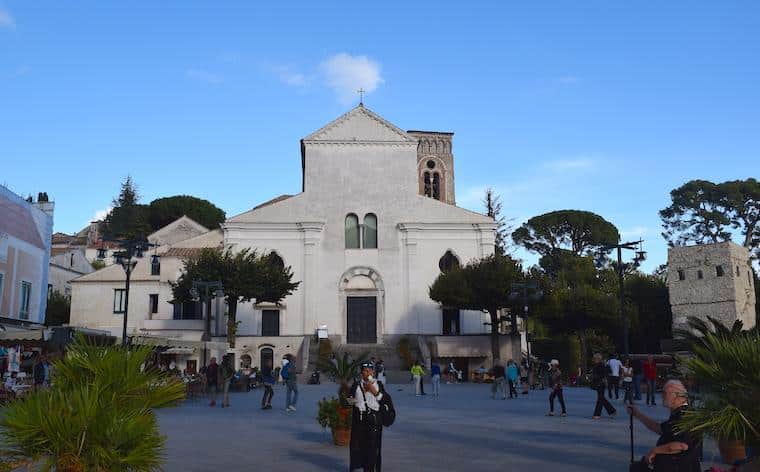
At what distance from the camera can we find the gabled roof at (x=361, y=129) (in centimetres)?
4641

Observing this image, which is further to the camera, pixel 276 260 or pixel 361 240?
pixel 361 240

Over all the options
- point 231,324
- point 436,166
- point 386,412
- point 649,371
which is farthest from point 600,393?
point 436,166

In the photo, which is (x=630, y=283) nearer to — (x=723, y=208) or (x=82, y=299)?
(x=723, y=208)

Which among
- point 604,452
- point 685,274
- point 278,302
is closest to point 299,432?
point 604,452

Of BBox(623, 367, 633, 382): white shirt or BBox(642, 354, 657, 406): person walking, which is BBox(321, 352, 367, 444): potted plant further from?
BBox(642, 354, 657, 406): person walking

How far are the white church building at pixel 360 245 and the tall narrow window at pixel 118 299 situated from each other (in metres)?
2.01

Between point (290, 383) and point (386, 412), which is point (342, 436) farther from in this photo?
point (290, 383)

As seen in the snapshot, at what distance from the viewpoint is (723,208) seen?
67250mm

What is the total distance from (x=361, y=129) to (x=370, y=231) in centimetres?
722

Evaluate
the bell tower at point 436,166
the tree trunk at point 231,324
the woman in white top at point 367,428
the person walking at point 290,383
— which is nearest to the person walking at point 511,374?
the person walking at point 290,383

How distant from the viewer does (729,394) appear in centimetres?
555

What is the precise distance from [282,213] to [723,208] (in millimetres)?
46079

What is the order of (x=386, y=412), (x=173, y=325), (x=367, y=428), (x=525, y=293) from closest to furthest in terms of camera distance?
(x=367, y=428) < (x=386, y=412) < (x=525, y=293) < (x=173, y=325)

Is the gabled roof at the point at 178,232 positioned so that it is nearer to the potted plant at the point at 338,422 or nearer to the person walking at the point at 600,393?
the person walking at the point at 600,393
